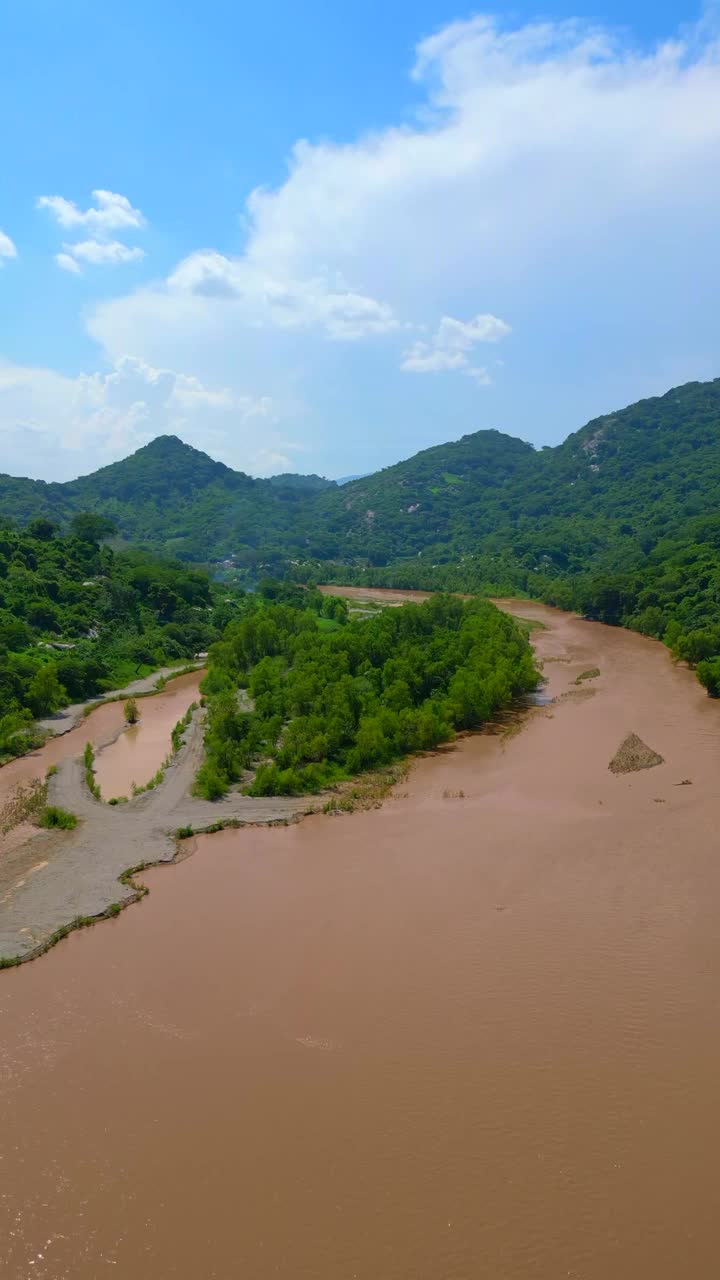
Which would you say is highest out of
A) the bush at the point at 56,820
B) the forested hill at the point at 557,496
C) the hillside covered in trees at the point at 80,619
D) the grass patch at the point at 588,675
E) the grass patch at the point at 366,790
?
the forested hill at the point at 557,496

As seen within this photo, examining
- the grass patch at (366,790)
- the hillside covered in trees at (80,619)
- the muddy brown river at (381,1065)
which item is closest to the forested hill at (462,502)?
the hillside covered in trees at (80,619)

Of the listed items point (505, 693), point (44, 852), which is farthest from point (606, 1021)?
point (505, 693)

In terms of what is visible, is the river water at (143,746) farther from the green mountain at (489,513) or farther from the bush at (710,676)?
the green mountain at (489,513)

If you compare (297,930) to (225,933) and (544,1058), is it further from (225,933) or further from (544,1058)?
(544,1058)

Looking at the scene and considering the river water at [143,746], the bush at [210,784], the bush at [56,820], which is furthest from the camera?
the river water at [143,746]

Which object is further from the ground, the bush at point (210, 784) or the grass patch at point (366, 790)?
the bush at point (210, 784)

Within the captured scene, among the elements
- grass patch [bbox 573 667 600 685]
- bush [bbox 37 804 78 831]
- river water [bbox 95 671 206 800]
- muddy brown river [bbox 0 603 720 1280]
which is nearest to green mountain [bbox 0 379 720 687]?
grass patch [bbox 573 667 600 685]

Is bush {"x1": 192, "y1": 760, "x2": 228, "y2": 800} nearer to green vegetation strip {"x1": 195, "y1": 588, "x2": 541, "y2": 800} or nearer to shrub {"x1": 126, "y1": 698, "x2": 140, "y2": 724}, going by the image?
green vegetation strip {"x1": 195, "y1": 588, "x2": 541, "y2": 800}
